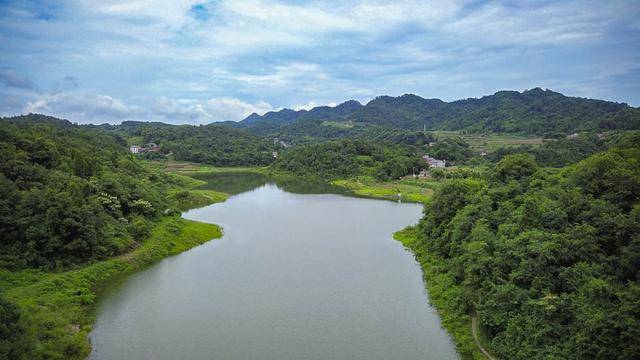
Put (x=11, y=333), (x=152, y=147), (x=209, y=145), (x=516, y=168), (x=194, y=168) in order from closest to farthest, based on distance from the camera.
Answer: (x=11, y=333), (x=516, y=168), (x=194, y=168), (x=152, y=147), (x=209, y=145)

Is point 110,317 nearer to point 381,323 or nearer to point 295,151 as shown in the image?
point 381,323

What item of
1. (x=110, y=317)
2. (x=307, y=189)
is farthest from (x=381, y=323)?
(x=307, y=189)

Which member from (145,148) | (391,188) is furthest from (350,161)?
(145,148)

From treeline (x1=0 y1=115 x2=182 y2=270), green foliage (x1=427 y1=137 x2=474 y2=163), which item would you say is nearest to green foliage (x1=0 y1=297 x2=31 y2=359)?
treeline (x1=0 y1=115 x2=182 y2=270)

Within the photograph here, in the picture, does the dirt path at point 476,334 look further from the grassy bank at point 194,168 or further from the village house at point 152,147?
the village house at point 152,147

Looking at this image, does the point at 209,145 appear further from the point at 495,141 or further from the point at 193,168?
the point at 495,141
